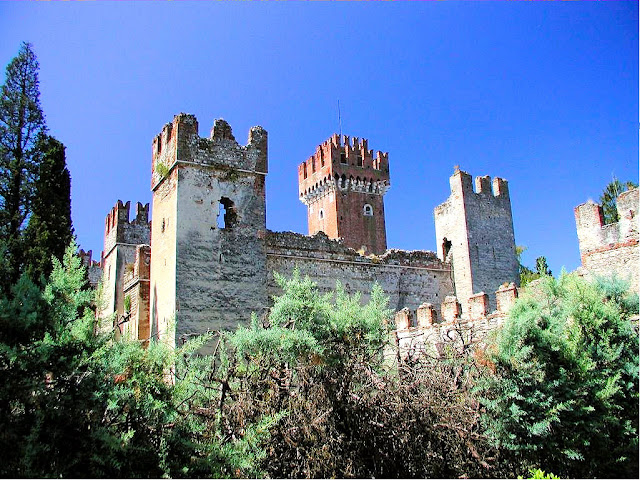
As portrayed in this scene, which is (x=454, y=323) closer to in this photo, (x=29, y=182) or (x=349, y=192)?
(x=29, y=182)

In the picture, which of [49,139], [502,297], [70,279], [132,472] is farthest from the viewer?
[49,139]

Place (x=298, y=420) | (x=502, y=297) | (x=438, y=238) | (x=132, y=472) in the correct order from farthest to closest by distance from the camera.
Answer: (x=438, y=238)
(x=502, y=297)
(x=298, y=420)
(x=132, y=472)

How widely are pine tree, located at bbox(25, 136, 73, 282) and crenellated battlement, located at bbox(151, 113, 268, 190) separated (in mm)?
2847

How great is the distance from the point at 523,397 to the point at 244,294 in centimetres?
971

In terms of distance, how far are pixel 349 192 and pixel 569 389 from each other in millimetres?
33304

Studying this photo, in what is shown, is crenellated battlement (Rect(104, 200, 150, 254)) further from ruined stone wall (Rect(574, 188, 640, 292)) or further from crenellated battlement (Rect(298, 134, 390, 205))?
ruined stone wall (Rect(574, 188, 640, 292))

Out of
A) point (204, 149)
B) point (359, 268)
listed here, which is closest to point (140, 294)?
point (204, 149)

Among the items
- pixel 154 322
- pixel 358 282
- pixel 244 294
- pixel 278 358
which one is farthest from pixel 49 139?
pixel 278 358

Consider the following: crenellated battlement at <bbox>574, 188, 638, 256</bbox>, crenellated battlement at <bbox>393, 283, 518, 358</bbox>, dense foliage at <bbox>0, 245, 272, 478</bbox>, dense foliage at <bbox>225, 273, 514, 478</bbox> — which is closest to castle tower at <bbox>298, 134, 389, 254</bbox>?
crenellated battlement at <bbox>574, 188, 638, 256</bbox>

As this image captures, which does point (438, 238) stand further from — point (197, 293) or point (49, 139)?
point (49, 139)

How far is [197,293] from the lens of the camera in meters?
16.1

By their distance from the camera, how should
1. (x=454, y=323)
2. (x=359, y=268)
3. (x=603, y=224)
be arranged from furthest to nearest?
(x=359, y=268)
(x=603, y=224)
(x=454, y=323)

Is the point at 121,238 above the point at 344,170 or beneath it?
beneath

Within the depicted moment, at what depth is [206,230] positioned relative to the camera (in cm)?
1681
